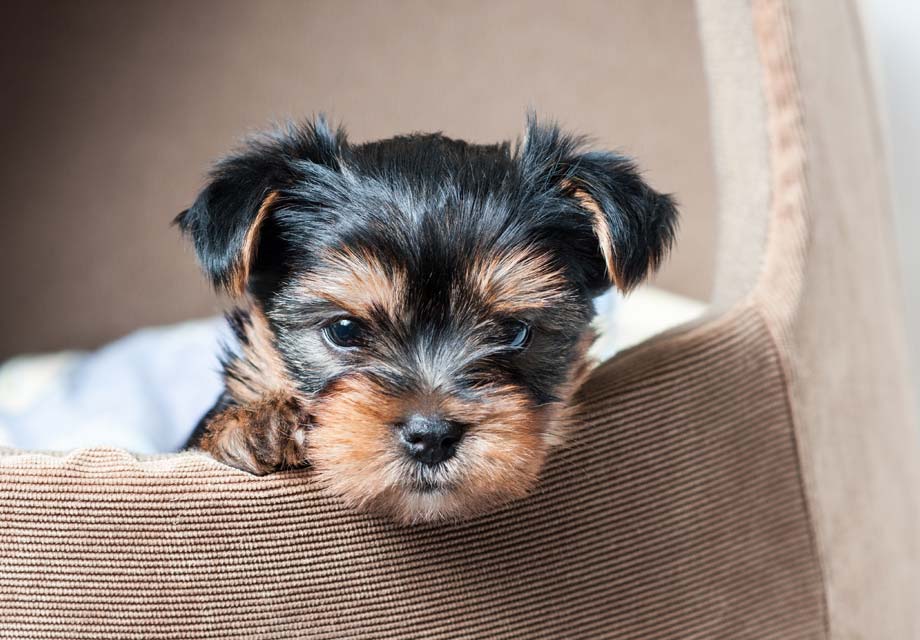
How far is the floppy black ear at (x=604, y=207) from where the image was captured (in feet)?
7.29

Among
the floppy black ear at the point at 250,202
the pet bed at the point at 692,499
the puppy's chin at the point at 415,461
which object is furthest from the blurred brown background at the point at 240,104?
the puppy's chin at the point at 415,461

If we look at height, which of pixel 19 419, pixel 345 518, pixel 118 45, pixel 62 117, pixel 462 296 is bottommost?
pixel 19 419

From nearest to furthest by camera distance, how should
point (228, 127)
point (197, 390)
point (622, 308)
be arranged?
point (197, 390)
point (622, 308)
point (228, 127)

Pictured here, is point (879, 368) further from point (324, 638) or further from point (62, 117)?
point (62, 117)

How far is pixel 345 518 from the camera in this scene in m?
1.97

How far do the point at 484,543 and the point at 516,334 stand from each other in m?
0.50

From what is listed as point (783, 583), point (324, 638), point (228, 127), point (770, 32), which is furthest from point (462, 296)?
point (228, 127)

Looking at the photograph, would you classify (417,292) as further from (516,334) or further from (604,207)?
(604,207)

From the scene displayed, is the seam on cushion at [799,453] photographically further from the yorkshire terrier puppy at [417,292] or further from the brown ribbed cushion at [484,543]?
the yorkshire terrier puppy at [417,292]

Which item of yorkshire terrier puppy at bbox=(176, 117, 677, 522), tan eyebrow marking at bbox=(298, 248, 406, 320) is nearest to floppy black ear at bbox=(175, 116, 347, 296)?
yorkshire terrier puppy at bbox=(176, 117, 677, 522)

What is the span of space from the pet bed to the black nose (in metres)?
0.20

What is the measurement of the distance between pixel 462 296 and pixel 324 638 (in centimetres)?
79

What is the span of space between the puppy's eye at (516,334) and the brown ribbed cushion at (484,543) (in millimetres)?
212

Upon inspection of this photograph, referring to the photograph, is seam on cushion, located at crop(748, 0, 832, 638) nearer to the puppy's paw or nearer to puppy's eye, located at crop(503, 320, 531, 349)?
puppy's eye, located at crop(503, 320, 531, 349)
